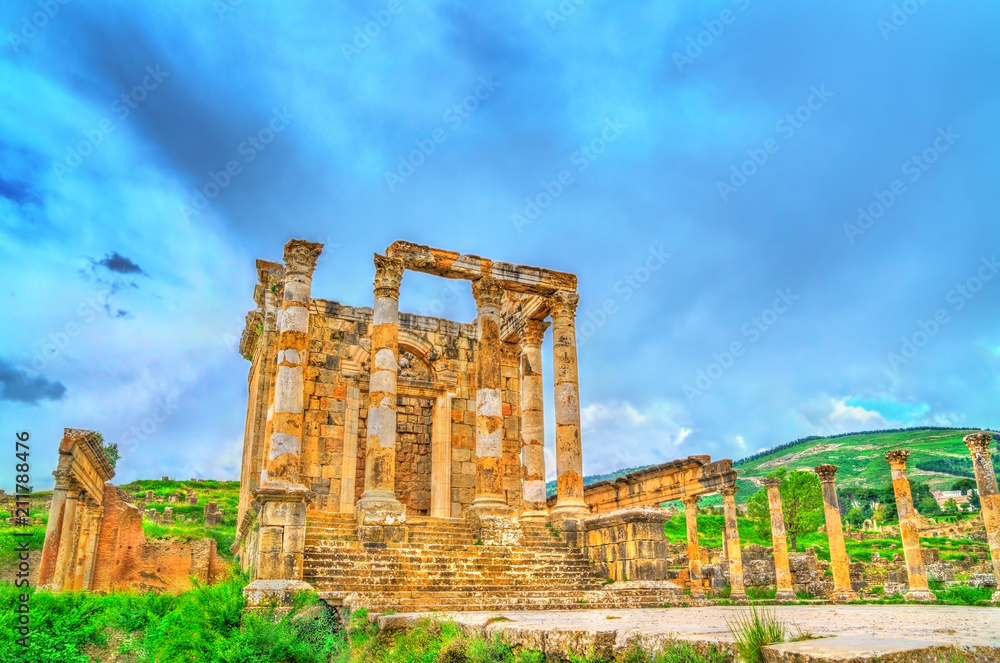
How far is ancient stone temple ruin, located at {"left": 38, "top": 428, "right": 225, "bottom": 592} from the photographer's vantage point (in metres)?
19.1

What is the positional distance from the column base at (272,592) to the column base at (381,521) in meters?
3.14

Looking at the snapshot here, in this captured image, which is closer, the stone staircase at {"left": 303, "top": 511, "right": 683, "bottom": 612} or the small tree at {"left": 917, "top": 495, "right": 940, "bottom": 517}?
the stone staircase at {"left": 303, "top": 511, "right": 683, "bottom": 612}

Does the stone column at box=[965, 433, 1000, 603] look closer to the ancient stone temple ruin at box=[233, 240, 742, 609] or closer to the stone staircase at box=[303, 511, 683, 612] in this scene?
the ancient stone temple ruin at box=[233, 240, 742, 609]

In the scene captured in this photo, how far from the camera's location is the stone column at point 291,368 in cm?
1562

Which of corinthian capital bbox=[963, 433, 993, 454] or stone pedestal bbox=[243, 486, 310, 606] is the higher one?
corinthian capital bbox=[963, 433, 993, 454]

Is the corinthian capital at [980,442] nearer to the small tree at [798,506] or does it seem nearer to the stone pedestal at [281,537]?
the stone pedestal at [281,537]

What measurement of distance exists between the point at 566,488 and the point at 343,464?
670cm

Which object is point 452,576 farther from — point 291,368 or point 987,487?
point 987,487

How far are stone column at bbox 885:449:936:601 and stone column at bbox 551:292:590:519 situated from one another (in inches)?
410

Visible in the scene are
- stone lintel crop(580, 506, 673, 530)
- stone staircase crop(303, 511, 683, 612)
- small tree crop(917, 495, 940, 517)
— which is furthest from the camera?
small tree crop(917, 495, 940, 517)

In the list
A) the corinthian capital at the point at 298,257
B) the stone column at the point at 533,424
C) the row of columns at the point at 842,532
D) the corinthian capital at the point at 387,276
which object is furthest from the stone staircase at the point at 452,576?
the row of columns at the point at 842,532

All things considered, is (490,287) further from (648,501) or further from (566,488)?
(648,501)

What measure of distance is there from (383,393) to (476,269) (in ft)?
14.5

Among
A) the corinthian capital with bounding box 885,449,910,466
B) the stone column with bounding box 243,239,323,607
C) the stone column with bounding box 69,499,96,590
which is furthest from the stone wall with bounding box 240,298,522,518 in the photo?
the corinthian capital with bounding box 885,449,910,466
